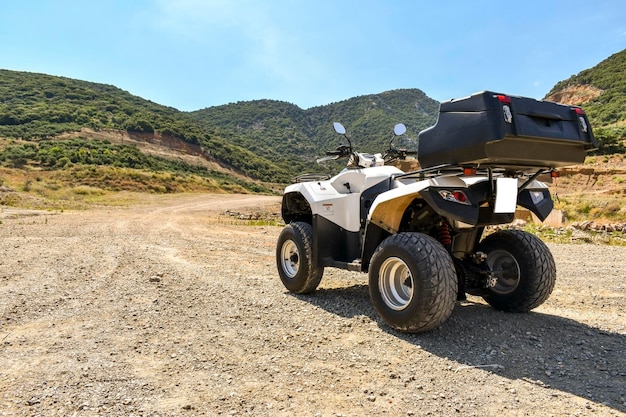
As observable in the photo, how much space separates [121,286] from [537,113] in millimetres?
5471

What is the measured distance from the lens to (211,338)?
412cm

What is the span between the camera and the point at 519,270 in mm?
4668

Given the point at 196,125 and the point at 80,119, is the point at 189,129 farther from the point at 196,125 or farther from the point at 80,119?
the point at 80,119

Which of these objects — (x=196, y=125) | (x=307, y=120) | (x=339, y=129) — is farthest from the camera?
(x=307, y=120)

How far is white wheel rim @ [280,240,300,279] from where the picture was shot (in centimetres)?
602

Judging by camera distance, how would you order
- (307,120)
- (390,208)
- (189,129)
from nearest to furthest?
(390,208), (189,129), (307,120)

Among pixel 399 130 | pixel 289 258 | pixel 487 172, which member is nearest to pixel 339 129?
pixel 399 130

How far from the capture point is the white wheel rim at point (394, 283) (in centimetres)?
428

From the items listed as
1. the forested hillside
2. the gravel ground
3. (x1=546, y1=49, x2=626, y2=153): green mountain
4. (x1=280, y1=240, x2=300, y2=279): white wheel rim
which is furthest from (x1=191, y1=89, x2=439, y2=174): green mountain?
the gravel ground

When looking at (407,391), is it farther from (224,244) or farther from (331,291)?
(224,244)

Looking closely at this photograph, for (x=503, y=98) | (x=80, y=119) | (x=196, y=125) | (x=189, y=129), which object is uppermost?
(x=196, y=125)

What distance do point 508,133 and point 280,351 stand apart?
251cm

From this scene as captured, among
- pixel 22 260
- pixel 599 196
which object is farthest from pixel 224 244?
pixel 599 196

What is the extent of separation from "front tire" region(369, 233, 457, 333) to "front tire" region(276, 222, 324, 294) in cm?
133
